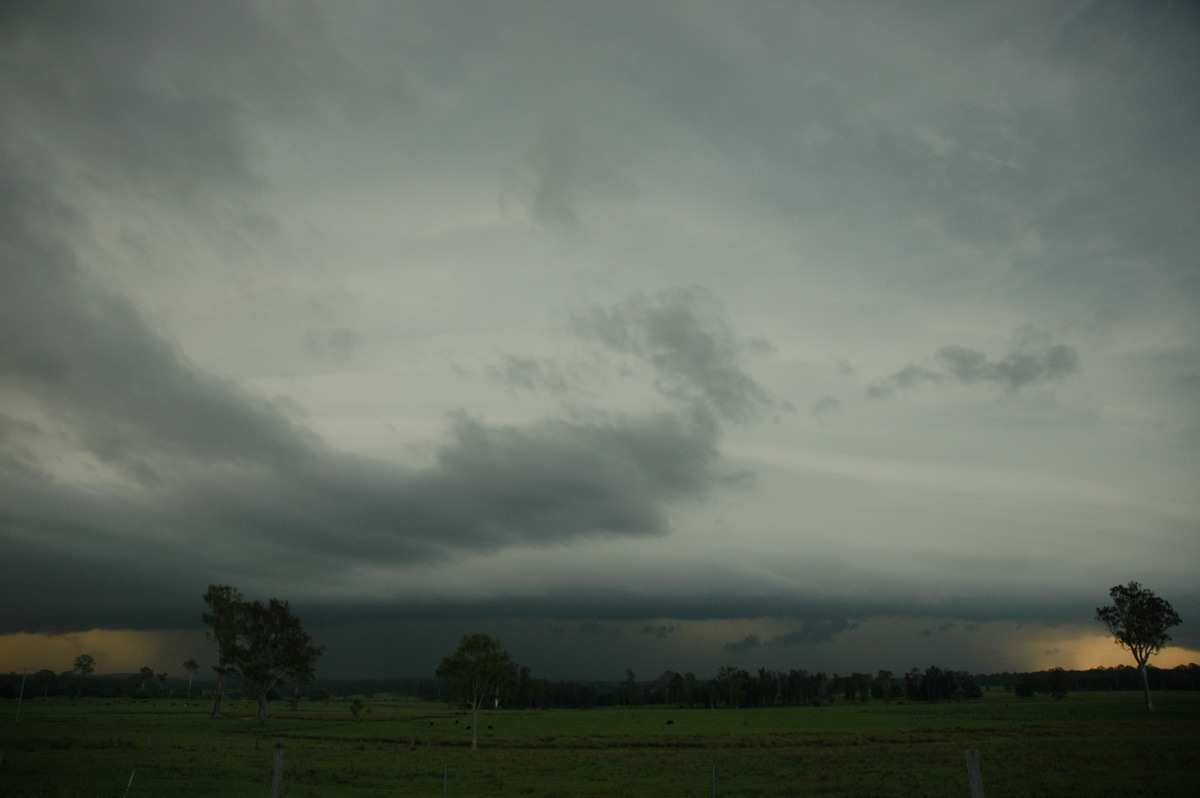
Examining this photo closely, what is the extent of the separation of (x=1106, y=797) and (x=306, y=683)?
110642 millimetres

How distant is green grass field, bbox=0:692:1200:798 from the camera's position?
3369cm

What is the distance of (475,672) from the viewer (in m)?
68.2

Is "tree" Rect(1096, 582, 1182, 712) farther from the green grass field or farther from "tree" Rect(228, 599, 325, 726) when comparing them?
"tree" Rect(228, 599, 325, 726)

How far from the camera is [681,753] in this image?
5609 cm

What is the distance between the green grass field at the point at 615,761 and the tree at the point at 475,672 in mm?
5201

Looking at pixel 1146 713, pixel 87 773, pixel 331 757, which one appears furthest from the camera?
pixel 1146 713

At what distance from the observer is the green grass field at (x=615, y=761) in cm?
3369

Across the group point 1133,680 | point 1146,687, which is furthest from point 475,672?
point 1133,680

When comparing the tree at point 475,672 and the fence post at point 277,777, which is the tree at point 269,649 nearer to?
the tree at point 475,672

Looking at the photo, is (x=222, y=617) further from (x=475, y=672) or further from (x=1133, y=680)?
(x=1133, y=680)

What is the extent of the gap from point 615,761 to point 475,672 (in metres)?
23.3

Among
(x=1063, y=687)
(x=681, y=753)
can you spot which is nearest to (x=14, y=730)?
(x=681, y=753)

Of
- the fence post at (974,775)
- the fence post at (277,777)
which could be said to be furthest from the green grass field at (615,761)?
the fence post at (974,775)

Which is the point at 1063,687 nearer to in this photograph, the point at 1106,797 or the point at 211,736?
the point at 1106,797
